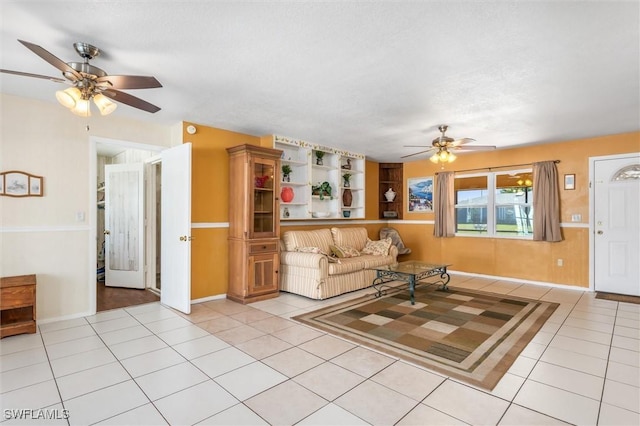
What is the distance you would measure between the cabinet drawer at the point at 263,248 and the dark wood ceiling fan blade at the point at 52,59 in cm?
→ 285

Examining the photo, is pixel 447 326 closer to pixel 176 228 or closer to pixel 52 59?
pixel 176 228

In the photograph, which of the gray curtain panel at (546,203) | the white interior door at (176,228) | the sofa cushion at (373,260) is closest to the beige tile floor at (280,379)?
the white interior door at (176,228)

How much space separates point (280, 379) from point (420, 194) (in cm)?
591

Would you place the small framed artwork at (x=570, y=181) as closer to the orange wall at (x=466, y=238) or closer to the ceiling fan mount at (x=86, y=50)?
the orange wall at (x=466, y=238)

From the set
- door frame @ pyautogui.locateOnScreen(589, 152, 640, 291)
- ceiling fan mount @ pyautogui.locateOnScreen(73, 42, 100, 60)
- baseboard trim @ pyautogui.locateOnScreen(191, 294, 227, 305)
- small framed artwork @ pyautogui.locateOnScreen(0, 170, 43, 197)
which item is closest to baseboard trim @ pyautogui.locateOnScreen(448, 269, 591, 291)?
door frame @ pyautogui.locateOnScreen(589, 152, 640, 291)

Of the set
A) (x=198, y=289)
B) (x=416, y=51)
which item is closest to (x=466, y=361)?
(x=416, y=51)

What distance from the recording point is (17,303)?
10.6ft

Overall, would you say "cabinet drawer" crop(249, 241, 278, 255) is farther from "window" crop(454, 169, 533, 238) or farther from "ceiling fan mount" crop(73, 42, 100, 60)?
"window" crop(454, 169, 533, 238)

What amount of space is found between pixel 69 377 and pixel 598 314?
18.6 ft

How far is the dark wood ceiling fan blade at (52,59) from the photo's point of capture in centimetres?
193

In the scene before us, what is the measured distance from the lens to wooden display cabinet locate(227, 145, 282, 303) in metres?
4.65

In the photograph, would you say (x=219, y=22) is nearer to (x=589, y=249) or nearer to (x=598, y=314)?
(x=598, y=314)

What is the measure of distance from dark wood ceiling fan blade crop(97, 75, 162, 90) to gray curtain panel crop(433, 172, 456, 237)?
19.4 feet

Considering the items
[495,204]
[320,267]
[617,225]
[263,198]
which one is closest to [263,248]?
[263,198]
